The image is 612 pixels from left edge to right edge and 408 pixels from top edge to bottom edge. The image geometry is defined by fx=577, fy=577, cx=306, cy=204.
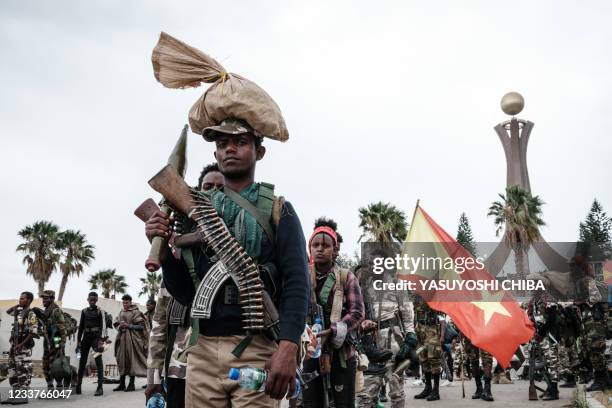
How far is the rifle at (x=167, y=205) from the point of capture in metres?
2.72

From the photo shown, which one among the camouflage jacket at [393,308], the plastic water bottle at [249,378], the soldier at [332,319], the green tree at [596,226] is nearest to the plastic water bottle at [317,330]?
the soldier at [332,319]

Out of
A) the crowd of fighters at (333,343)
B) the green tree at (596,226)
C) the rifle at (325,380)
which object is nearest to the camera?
the crowd of fighters at (333,343)

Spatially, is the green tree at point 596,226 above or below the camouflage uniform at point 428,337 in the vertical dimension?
above

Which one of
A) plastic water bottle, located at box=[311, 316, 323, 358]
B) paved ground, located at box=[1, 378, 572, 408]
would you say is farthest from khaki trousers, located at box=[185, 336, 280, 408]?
paved ground, located at box=[1, 378, 572, 408]

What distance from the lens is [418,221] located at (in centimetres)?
1332

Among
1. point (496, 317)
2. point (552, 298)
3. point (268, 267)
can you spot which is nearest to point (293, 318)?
point (268, 267)

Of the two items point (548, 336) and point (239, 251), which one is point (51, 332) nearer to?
point (548, 336)

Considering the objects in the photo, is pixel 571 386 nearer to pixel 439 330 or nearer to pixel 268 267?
pixel 439 330

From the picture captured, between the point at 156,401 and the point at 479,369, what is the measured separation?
10431 mm

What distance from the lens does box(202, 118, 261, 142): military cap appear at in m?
2.86

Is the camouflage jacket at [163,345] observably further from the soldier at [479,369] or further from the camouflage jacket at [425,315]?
the camouflage jacket at [425,315]

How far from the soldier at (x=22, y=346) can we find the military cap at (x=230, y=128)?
10.1 m

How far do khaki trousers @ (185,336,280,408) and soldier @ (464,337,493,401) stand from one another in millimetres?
10198

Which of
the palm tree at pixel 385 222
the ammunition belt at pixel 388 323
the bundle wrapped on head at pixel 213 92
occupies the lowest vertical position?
the ammunition belt at pixel 388 323
